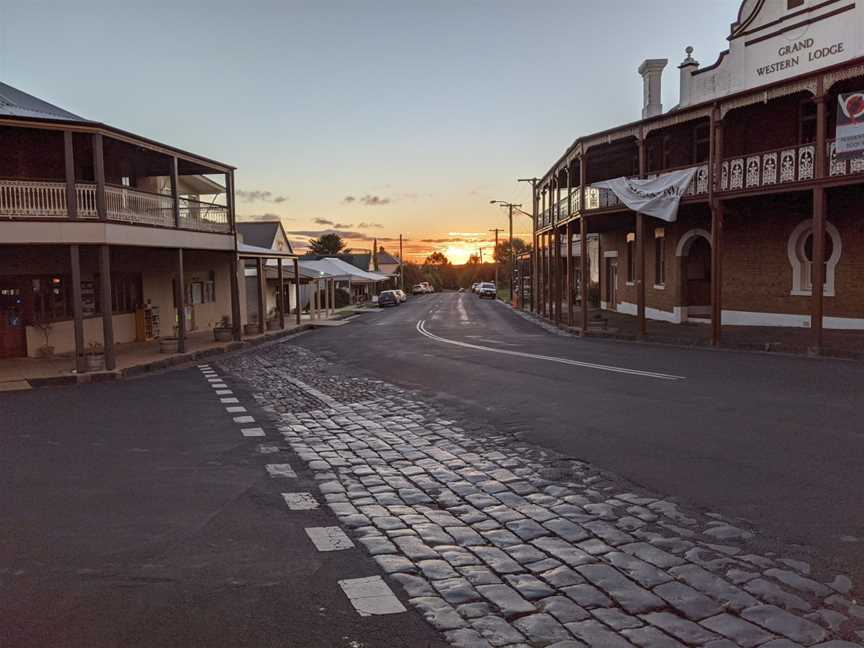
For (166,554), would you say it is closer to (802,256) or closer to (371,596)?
(371,596)

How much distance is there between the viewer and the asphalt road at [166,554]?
3.91 meters

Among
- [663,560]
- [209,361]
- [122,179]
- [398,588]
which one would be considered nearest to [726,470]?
[663,560]

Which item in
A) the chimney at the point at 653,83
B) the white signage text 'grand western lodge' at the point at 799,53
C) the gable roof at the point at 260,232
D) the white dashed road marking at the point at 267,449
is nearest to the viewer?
the white dashed road marking at the point at 267,449

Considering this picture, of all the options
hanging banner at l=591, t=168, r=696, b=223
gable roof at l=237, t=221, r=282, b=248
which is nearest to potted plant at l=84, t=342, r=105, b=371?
hanging banner at l=591, t=168, r=696, b=223

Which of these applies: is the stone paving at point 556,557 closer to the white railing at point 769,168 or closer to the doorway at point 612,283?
the white railing at point 769,168

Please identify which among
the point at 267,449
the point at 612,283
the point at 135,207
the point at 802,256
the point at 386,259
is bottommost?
the point at 267,449

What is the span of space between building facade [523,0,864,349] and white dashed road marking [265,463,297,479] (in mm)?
13360

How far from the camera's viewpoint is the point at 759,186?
18.5m

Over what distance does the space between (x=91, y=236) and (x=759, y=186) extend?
54.7ft

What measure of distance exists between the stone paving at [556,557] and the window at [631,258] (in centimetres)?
2451

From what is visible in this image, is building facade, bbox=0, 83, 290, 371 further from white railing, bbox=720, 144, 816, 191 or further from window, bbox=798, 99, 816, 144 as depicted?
window, bbox=798, 99, 816, 144

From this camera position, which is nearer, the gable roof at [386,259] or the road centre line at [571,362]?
the road centre line at [571,362]

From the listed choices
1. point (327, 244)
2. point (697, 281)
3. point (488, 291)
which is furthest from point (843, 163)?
point (327, 244)

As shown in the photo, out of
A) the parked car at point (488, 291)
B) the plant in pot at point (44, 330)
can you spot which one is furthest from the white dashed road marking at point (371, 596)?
the parked car at point (488, 291)
